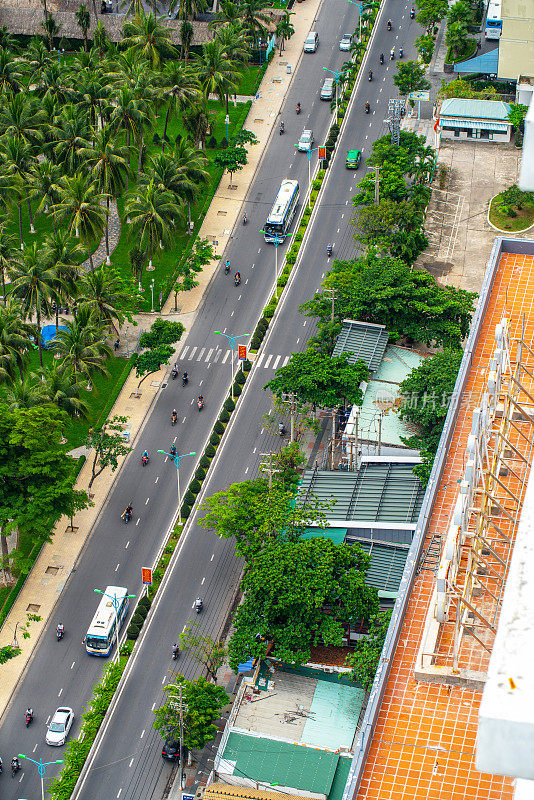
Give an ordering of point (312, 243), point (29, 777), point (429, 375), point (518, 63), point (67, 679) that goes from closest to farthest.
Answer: point (29, 777)
point (67, 679)
point (429, 375)
point (312, 243)
point (518, 63)

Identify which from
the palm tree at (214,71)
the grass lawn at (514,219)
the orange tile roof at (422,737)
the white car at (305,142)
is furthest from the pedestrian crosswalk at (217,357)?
the orange tile roof at (422,737)

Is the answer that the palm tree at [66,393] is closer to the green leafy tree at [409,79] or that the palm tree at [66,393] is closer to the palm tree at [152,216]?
the palm tree at [152,216]

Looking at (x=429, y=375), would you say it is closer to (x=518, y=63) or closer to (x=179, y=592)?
(x=179, y=592)

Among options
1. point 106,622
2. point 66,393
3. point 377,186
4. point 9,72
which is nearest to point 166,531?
point 106,622

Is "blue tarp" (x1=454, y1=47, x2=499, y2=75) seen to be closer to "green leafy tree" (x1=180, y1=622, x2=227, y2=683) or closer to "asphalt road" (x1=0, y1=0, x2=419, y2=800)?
"asphalt road" (x1=0, y1=0, x2=419, y2=800)

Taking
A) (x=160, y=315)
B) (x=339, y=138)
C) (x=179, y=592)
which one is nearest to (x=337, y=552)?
(x=179, y=592)

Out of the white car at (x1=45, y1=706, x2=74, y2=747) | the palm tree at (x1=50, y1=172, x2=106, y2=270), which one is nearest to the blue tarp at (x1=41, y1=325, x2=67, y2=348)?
the palm tree at (x1=50, y1=172, x2=106, y2=270)
